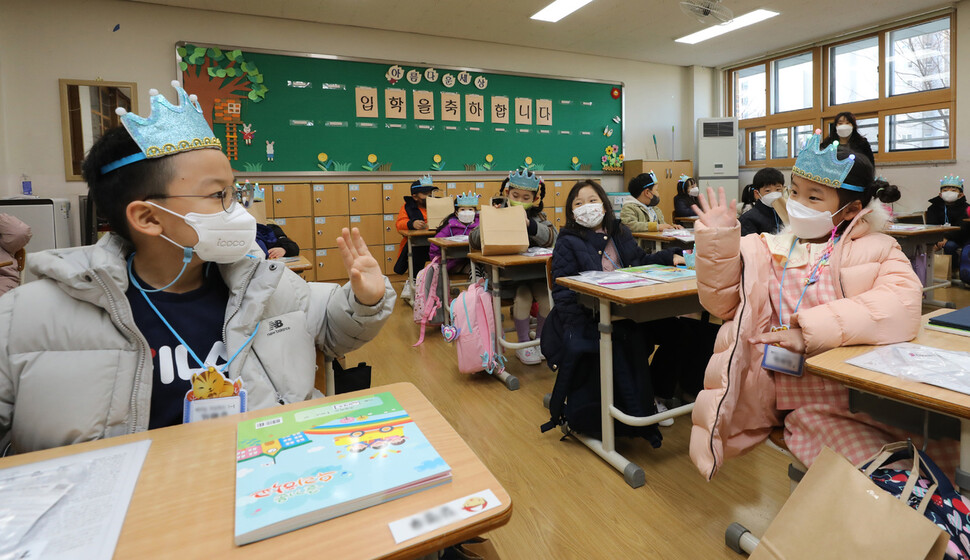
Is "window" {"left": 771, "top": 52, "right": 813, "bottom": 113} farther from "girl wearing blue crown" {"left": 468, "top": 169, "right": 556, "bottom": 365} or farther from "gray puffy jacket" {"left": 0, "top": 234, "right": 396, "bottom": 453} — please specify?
"gray puffy jacket" {"left": 0, "top": 234, "right": 396, "bottom": 453}

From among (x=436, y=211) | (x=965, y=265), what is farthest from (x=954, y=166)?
(x=436, y=211)

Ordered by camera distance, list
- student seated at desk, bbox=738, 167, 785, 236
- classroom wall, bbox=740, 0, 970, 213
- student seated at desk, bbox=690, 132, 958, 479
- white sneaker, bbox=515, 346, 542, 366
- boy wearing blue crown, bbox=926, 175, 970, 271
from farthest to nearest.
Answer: classroom wall, bbox=740, 0, 970, 213 < boy wearing blue crown, bbox=926, 175, 970, 271 < student seated at desk, bbox=738, 167, 785, 236 < white sneaker, bbox=515, 346, 542, 366 < student seated at desk, bbox=690, 132, 958, 479

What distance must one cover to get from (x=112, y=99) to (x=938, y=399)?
22.1 ft

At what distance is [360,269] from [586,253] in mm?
1594

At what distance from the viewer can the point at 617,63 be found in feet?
26.3

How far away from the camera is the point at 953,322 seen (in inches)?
49.7

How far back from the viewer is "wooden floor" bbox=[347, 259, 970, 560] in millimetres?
1602

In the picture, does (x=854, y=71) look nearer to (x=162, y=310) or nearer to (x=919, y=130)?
(x=919, y=130)

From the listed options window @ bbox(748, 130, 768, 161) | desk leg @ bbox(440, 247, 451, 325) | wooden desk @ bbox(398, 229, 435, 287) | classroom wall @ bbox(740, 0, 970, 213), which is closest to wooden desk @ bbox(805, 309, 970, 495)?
desk leg @ bbox(440, 247, 451, 325)

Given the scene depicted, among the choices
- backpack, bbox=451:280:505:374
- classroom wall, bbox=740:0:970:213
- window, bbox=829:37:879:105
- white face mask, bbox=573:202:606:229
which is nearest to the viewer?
white face mask, bbox=573:202:606:229

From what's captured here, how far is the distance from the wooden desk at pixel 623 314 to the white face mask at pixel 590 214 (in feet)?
1.72

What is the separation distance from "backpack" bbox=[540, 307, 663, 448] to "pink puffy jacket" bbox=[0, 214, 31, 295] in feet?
10.0

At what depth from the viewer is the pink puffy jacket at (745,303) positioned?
1.34m

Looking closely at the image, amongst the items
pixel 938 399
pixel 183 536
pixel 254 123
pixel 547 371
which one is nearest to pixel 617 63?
pixel 254 123
